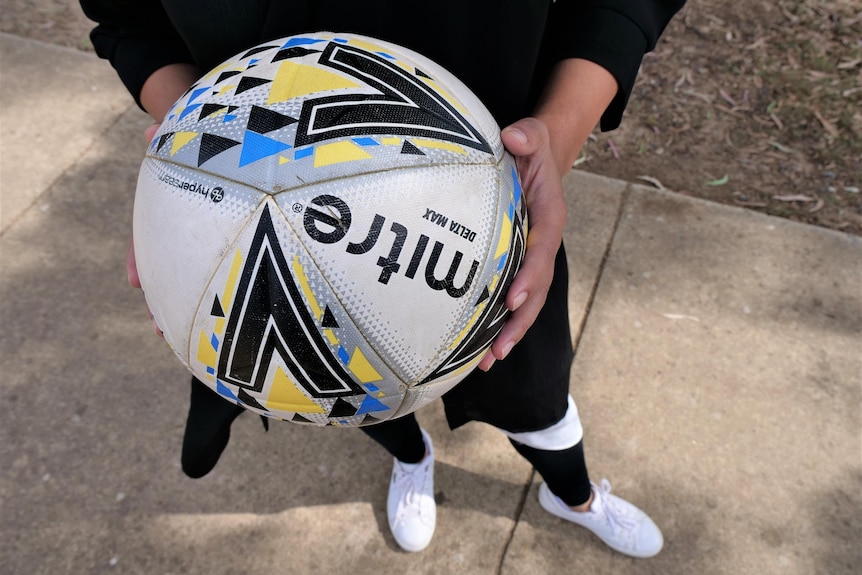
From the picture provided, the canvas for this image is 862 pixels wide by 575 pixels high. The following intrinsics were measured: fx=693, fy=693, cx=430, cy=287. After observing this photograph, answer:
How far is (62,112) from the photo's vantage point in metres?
3.88

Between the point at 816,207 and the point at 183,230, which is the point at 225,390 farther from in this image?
the point at 816,207

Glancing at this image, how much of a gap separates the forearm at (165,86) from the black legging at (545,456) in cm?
108

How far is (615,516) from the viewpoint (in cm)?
236

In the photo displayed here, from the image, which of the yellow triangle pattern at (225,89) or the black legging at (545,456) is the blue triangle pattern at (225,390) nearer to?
the yellow triangle pattern at (225,89)

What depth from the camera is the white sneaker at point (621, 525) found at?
7.71 feet

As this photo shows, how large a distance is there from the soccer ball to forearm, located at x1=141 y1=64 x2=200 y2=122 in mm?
398

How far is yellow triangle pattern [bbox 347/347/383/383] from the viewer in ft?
4.23

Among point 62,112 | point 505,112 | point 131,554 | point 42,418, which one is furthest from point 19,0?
point 505,112

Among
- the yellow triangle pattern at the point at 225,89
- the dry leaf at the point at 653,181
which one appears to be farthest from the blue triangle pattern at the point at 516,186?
the dry leaf at the point at 653,181

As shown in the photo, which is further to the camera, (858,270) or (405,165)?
(858,270)

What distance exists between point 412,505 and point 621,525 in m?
0.72

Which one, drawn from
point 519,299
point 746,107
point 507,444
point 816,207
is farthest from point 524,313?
point 746,107

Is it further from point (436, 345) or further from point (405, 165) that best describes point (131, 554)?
point (405, 165)

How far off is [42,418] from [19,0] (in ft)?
11.1
